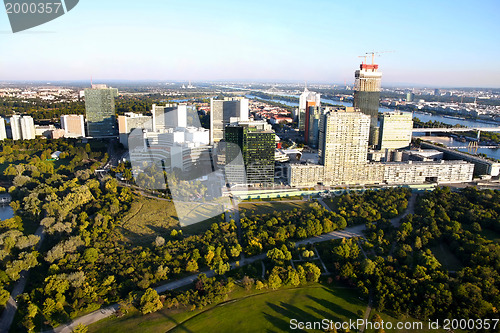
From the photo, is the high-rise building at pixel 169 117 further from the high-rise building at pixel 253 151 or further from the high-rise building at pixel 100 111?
the high-rise building at pixel 253 151

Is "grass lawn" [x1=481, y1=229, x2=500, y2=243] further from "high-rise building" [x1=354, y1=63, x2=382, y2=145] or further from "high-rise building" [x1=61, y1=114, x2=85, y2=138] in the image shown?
"high-rise building" [x1=61, y1=114, x2=85, y2=138]

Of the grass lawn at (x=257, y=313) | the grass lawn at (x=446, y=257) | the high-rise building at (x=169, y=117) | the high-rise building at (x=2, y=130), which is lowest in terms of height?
the grass lawn at (x=257, y=313)

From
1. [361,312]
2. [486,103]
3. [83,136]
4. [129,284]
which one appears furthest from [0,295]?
[486,103]

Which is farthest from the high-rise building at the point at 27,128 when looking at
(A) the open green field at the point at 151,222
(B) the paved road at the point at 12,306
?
(B) the paved road at the point at 12,306

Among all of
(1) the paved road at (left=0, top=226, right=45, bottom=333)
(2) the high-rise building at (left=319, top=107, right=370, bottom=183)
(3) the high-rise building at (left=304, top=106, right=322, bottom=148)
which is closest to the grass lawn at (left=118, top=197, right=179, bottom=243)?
(1) the paved road at (left=0, top=226, right=45, bottom=333)

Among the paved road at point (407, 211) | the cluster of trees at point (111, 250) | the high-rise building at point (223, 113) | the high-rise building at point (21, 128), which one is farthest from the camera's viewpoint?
the high-rise building at point (223, 113)

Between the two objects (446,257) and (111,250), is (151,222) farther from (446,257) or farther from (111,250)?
(446,257)

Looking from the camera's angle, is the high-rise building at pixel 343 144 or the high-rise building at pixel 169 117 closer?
the high-rise building at pixel 343 144
